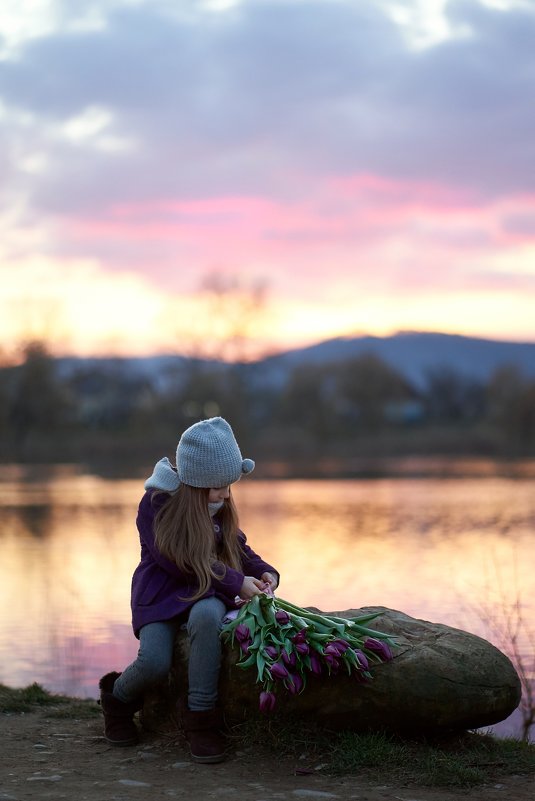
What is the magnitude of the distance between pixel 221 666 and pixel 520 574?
9.13 metres

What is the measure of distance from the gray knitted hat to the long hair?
5 centimetres

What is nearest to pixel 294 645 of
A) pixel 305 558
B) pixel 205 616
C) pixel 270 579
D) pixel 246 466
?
pixel 205 616

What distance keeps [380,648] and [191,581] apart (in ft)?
3.01

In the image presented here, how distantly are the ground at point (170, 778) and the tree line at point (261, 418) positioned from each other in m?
40.2

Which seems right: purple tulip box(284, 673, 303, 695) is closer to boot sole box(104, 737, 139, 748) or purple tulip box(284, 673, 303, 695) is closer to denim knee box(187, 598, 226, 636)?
denim knee box(187, 598, 226, 636)

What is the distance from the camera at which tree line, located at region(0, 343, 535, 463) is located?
165 ft

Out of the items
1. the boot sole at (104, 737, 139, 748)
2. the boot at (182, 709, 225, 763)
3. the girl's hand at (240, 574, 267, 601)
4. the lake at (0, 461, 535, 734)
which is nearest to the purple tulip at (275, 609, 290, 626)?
the girl's hand at (240, 574, 267, 601)

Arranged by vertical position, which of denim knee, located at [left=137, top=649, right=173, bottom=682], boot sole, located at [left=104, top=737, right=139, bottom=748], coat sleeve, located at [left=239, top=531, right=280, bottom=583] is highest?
coat sleeve, located at [left=239, top=531, right=280, bottom=583]

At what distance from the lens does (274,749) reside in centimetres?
477

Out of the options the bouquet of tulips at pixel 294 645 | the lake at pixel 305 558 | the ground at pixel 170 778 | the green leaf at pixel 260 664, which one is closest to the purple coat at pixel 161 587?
the bouquet of tulips at pixel 294 645

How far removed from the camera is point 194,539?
4855 mm

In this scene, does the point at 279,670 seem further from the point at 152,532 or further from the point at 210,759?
the point at 152,532

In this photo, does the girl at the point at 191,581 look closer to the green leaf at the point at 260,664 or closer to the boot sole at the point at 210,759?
the boot sole at the point at 210,759

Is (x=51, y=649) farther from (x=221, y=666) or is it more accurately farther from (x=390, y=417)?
(x=390, y=417)
